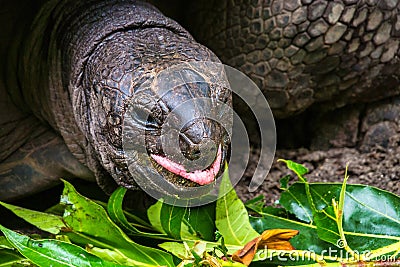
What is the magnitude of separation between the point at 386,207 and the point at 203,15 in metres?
1.14

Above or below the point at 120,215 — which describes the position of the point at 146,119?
above

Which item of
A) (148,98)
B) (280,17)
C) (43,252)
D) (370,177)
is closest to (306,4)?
(280,17)

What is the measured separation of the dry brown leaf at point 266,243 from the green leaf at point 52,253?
295mm

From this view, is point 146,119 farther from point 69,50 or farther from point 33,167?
point 33,167

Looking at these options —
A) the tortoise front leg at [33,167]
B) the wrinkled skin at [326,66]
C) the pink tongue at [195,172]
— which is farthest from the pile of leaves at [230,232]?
the wrinkled skin at [326,66]

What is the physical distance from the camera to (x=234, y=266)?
5.21 ft

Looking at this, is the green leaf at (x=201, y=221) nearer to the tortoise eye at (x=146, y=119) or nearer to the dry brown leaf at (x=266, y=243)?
the dry brown leaf at (x=266, y=243)

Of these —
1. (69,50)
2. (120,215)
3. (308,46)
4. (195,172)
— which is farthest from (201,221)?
(308,46)

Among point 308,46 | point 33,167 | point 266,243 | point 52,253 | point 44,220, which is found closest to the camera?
point 52,253

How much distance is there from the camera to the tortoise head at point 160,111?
1563 mm

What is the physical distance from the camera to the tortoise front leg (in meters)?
2.36

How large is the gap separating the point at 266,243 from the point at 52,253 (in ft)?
1.55

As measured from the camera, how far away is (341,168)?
2.50 m

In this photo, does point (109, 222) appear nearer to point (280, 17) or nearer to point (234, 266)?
point (234, 266)
